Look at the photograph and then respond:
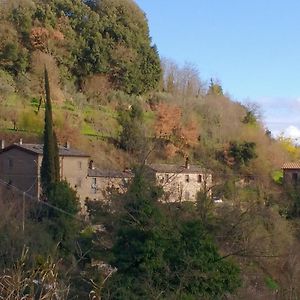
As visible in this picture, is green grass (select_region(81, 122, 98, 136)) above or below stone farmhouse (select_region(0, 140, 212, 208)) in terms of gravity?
above

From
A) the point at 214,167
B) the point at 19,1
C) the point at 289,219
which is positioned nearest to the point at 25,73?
the point at 19,1

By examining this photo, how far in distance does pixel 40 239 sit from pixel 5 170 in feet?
41.6

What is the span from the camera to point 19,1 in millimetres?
37688

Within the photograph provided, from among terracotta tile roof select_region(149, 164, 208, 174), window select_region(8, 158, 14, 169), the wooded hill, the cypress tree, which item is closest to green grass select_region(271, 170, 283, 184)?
the wooded hill

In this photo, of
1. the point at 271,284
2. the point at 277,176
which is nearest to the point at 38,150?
the point at 271,284

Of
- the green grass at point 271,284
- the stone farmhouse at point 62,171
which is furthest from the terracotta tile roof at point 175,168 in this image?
the green grass at point 271,284

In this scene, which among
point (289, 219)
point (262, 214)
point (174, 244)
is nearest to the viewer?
point (174, 244)

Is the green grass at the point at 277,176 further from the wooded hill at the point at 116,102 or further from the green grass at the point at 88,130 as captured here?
the green grass at the point at 88,130

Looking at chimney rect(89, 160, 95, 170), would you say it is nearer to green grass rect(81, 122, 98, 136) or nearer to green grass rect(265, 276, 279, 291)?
green grass rect(81, 122, 98, 136)

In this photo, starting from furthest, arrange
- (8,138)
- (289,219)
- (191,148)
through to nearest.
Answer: (191,148)
(8,138)
(289,219)

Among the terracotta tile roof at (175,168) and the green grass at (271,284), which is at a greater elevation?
the terracotta tile roof at (175,168)

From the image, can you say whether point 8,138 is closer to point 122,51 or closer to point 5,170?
point 5,170

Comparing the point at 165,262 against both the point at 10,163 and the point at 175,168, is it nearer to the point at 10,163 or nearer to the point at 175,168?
the point at 10,163

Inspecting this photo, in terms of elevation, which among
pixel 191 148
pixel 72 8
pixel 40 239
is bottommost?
pixel 40 239
